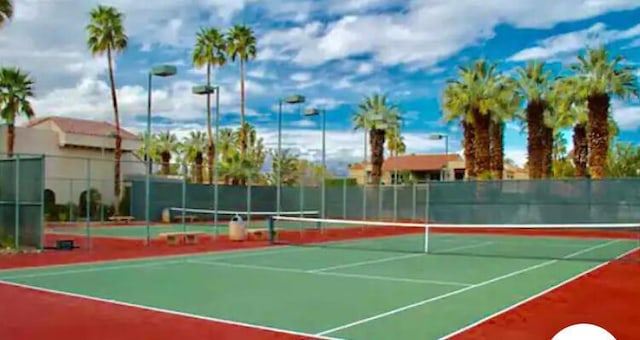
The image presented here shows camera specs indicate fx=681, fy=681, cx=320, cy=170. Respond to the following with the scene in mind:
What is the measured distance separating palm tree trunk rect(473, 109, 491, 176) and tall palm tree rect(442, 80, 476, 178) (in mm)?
477

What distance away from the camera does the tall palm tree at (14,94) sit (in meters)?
35.9

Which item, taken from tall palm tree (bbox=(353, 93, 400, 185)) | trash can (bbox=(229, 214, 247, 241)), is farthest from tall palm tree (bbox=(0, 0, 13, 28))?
tall palm tree (bbox=(353, 93, 400, 185))

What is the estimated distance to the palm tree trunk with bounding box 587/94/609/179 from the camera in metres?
32.1

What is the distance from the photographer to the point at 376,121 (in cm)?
4278

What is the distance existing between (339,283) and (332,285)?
0.27 meters

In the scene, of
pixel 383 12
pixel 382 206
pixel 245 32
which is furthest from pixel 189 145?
pixel 383 12

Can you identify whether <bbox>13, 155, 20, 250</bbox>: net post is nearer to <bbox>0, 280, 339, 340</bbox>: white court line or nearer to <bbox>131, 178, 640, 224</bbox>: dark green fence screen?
<bbox>0, 280, 339, 340</bbox>: white court line

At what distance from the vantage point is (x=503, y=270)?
13633mm

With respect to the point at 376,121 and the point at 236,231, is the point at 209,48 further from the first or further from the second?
the point at 236,231

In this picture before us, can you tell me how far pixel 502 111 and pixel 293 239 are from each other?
1849 cm

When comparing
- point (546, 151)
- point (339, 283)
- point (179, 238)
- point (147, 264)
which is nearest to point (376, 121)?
point (546, 151)

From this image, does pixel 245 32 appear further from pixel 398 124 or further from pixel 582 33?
pixel 582 33

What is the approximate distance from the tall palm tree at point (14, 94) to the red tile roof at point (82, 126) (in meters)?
4.55

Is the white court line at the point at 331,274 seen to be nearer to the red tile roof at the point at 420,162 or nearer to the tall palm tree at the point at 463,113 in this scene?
the tall palm tree at the point at 463,113
